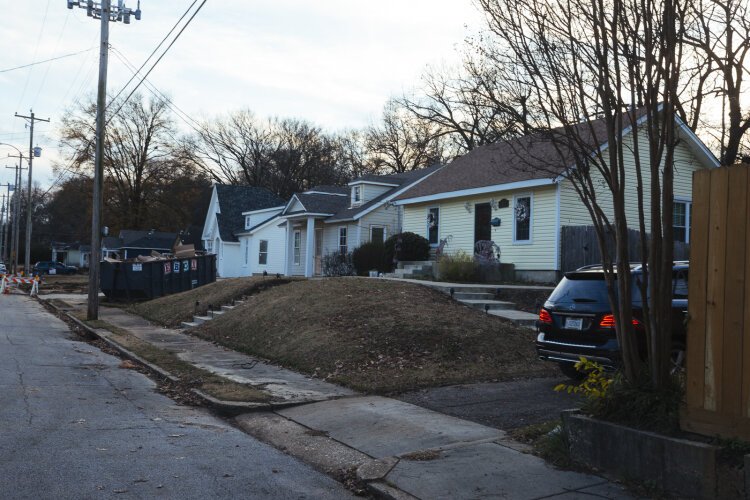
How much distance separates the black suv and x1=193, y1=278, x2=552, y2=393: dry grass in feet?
4.03

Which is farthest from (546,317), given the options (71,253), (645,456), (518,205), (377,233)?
(71,253)

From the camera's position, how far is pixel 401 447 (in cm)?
666

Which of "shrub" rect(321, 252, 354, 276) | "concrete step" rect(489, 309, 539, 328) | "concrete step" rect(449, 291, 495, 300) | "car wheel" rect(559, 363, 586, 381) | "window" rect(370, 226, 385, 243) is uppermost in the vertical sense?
"window" rect(370, 226, 385, 243)

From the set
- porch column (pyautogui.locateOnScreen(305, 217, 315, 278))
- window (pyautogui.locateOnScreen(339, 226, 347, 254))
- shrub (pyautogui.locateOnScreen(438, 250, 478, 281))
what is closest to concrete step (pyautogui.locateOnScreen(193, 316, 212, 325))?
shrub (pyautogui.locateOnScreen(438, 250, 478, 281))

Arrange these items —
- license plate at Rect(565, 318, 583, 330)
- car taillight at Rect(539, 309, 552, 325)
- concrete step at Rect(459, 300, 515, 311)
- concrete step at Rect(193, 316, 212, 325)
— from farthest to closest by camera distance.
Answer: concrete step at Rect(193, 316, 212, 325), concrete step at Rect(459, 300, 515, 311), car taillight at Rect(539, 309, 552, 325), license plate at Rect(565, 318, 583, 330)

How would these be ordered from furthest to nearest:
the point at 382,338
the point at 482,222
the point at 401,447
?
1. the point at 482,222
2. the point at 382,338
3. the point at 401,447

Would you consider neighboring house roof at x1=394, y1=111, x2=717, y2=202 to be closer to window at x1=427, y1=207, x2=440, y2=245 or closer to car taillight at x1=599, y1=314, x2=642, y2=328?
window at x1=427, y1=207, x2=440, y2=245

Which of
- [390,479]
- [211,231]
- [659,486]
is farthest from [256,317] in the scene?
[211,231]

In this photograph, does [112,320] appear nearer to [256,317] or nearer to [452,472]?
[256,317]

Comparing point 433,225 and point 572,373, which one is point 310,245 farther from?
point 572,373

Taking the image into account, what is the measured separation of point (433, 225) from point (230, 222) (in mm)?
25295

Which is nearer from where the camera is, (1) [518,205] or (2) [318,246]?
(1) [518,205]

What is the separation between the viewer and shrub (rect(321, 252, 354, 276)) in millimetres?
28425

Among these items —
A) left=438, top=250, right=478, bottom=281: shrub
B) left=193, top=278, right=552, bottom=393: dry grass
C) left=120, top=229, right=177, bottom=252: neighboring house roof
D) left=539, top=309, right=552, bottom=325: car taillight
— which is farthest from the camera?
left=120, top=229, right=177, bottom=252: neighboring house roof
